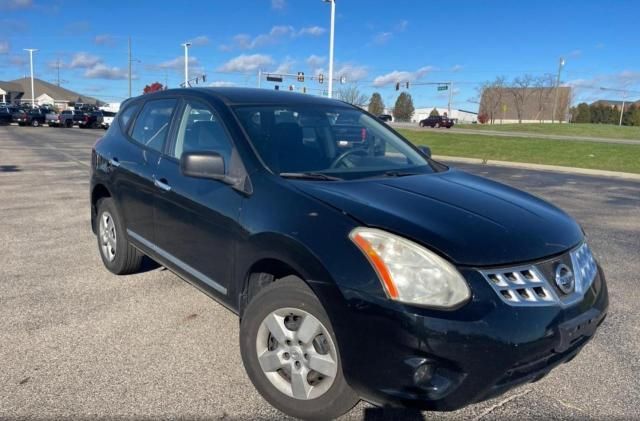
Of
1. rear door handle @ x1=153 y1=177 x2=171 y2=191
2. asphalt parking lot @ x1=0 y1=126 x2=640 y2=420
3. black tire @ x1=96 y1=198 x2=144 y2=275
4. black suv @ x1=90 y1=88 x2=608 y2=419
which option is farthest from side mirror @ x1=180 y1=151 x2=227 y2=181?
black tire @ x1=96 y1=198 x2=144 y2=275

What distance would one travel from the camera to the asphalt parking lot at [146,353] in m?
2.83

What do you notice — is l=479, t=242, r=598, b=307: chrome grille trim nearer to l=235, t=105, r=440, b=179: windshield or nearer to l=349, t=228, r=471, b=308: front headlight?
l=349, t=228, r=471, b=308: front headlight

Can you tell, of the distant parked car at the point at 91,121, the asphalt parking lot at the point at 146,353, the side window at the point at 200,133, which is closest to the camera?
the asphalt parking lot at the point at 146,353

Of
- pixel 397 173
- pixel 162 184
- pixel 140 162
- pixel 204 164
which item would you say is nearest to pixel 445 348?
pixel 397 173

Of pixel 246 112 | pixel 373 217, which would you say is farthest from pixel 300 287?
pixel 246 112

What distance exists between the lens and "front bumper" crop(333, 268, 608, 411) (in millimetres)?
2195

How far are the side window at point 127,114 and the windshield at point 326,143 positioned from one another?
1.77 meters

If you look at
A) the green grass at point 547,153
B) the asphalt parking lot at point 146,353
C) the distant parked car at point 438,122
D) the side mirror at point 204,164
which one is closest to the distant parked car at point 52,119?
the green grass at point 547,153

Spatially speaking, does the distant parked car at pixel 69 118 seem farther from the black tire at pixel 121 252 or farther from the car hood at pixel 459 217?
the car hood at pixel 459 217

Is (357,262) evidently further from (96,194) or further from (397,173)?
(96,194)

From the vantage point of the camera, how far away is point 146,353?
342cm

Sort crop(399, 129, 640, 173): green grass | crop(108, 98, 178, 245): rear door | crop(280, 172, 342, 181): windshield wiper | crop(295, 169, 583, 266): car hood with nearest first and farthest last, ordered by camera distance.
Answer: crop(295, 169, 583, 266): car hood
crop(280, 172, 342, 181): windshield wiper
crop(108, 98, 178, 245): rear door
crop(399, 129, 640, 173): green grass

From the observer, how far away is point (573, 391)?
3076 millimetres

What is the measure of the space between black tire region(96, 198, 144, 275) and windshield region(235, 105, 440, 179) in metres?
1.84
